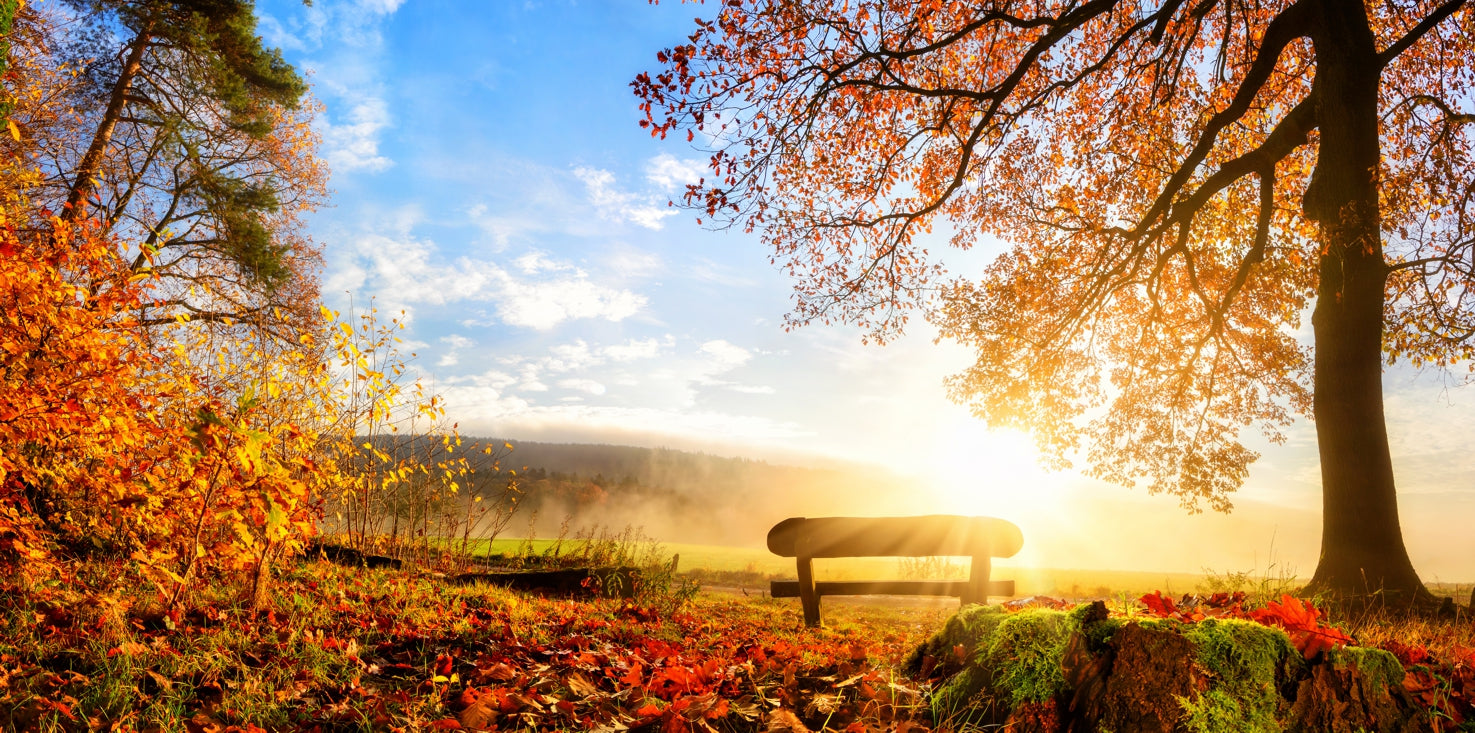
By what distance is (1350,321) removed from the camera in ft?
27.6

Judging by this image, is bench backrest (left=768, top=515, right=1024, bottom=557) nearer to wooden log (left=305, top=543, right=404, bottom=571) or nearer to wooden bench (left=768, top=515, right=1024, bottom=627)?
wooden bench (left=768, top=515, right=1024, bottom=627)

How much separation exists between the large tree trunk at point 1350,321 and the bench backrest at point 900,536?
10.9 ft

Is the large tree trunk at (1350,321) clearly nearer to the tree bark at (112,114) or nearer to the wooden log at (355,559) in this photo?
the wooden log at (355,559)

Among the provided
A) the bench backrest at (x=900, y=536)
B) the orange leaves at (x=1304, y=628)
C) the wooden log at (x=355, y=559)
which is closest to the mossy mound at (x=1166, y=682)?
the orange leaves at (x=1304, y=628)

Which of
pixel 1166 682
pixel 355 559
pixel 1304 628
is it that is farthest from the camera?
pixel 355 559

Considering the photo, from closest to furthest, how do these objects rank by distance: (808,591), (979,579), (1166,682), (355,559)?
(1166,682) < (979,579) < (808,591) < (355,559)

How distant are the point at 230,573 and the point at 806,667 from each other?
6.04 metres

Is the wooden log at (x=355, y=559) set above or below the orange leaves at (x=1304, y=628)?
below

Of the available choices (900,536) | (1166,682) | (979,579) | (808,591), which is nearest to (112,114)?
(808,591)

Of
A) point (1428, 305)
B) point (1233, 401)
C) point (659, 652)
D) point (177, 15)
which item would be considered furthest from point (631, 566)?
point (177, 15)

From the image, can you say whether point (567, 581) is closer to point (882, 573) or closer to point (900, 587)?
point (900, 587)

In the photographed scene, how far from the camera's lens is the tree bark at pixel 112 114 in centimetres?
1373

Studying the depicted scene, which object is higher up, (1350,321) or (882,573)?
(1350,321)

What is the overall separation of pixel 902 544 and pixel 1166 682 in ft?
20.2
